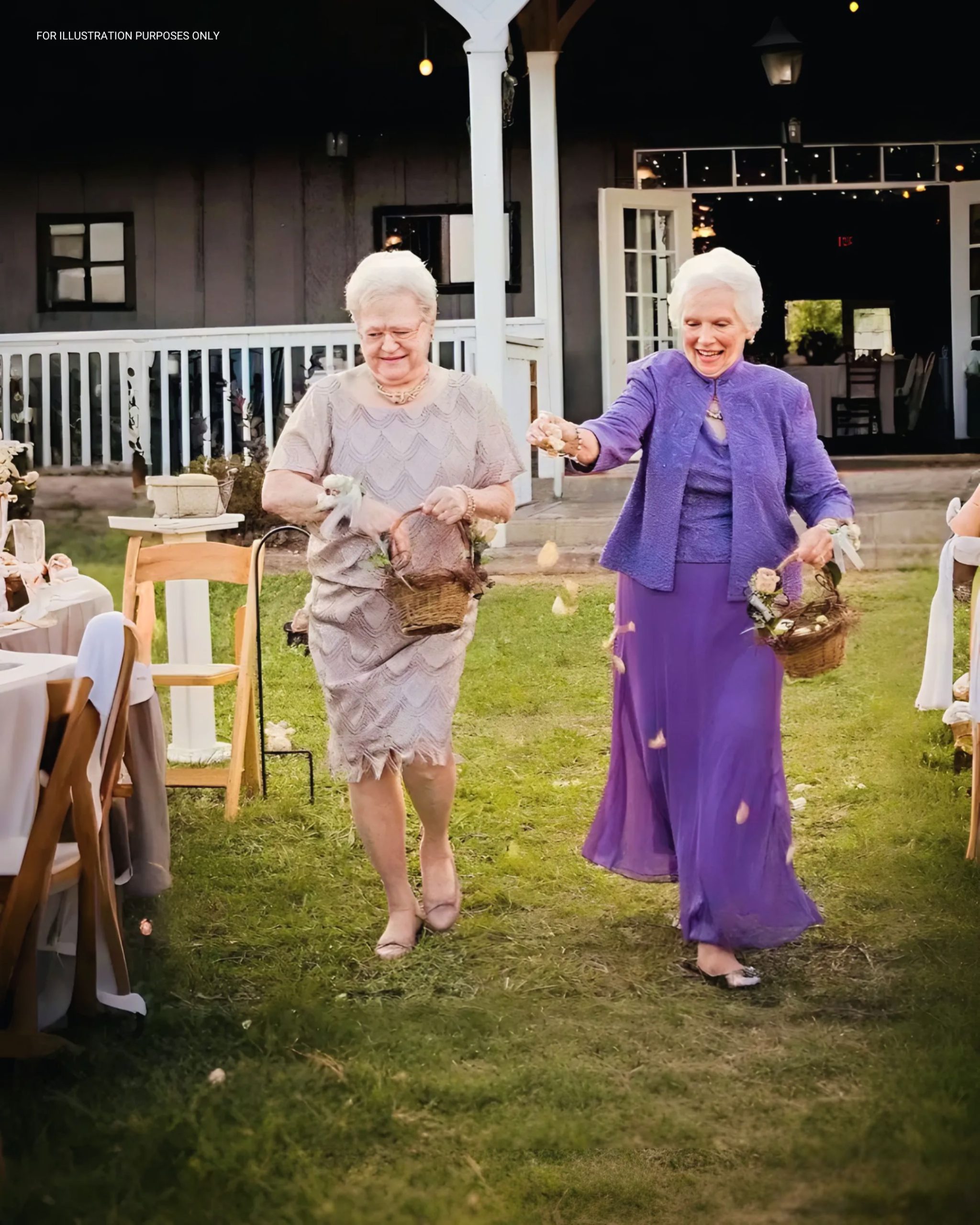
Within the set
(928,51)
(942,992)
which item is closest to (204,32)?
(928,51)

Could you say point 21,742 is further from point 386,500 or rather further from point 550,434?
point 550,434

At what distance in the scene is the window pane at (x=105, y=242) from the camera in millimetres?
12461

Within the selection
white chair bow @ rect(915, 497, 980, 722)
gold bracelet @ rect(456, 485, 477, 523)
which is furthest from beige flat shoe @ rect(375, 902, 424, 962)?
white chair bow @ rect(915, 497, 980, 722)

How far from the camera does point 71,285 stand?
12.6m

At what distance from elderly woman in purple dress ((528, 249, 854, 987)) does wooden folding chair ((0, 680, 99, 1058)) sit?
1259 millimetres

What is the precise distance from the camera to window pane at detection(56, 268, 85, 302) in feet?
41.1

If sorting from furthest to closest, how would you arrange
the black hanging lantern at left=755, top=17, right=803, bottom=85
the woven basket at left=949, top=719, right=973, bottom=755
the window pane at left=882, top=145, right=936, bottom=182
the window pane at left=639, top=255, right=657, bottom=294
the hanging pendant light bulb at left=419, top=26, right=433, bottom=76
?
the window pane at left=882, top=145, right=936, bottom=182, the window pane at left=639, top=255, right=657, bottom=294, the hanging pendant light bulb at left=419, top=26, right=433, bottom=76, the black hanging lantern at left=755, top=17, right=803, bottom=85, the woven basket at left=949, top=719, right=973, bottom=755

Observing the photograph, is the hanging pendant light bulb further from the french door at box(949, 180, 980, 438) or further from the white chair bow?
the white chair bow

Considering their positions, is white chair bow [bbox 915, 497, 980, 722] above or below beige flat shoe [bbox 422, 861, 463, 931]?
above

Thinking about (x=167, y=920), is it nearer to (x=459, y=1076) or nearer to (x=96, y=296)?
(x=459, y=1076)

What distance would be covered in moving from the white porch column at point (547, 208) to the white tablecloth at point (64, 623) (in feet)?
21.0

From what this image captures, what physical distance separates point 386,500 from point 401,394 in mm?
270

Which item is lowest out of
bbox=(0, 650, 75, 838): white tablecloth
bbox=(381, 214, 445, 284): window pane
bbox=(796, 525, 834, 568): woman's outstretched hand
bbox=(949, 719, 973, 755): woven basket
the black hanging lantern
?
bbox=(949, 719, 973, 755): woven basket

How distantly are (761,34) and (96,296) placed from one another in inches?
222
